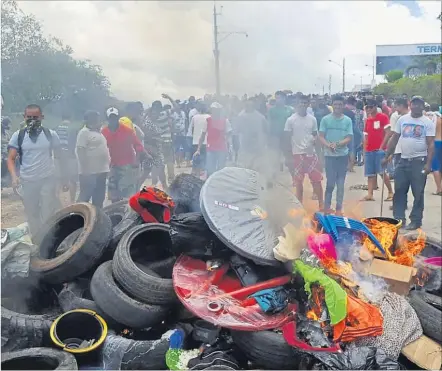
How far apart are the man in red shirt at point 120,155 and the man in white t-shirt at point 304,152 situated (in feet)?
7.96

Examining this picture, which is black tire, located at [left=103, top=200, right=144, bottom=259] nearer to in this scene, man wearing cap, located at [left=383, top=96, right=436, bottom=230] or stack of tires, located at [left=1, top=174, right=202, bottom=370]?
stack of tires, located at [left=1, top=174, right=202, bottom=370]

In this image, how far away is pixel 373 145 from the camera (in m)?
8.34

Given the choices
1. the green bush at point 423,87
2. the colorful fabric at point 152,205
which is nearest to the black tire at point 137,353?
the colorful fabric at point 152,205

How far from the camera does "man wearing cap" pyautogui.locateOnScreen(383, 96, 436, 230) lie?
6430mm

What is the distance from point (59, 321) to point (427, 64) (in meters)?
27.1

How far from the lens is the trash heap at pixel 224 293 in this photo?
325cm

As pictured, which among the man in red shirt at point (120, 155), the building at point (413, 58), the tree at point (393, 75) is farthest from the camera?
the tree at point (393, 75)

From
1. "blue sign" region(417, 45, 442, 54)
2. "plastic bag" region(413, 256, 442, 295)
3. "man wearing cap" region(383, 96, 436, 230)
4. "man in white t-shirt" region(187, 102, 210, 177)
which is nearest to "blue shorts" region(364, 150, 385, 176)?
"man wearing cap" region(383, 96, 436, 230)

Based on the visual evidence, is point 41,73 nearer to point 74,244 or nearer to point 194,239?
point 74,244

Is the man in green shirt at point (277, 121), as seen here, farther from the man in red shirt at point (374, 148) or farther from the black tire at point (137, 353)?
the black tire at point (137, 353)

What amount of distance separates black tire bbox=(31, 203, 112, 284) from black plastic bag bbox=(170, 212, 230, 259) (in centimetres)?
69

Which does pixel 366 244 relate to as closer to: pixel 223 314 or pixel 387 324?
pixel 387 324

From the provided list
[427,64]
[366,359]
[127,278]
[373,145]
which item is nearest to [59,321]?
[127,278]

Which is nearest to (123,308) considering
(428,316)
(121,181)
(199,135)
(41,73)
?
(428,316)
